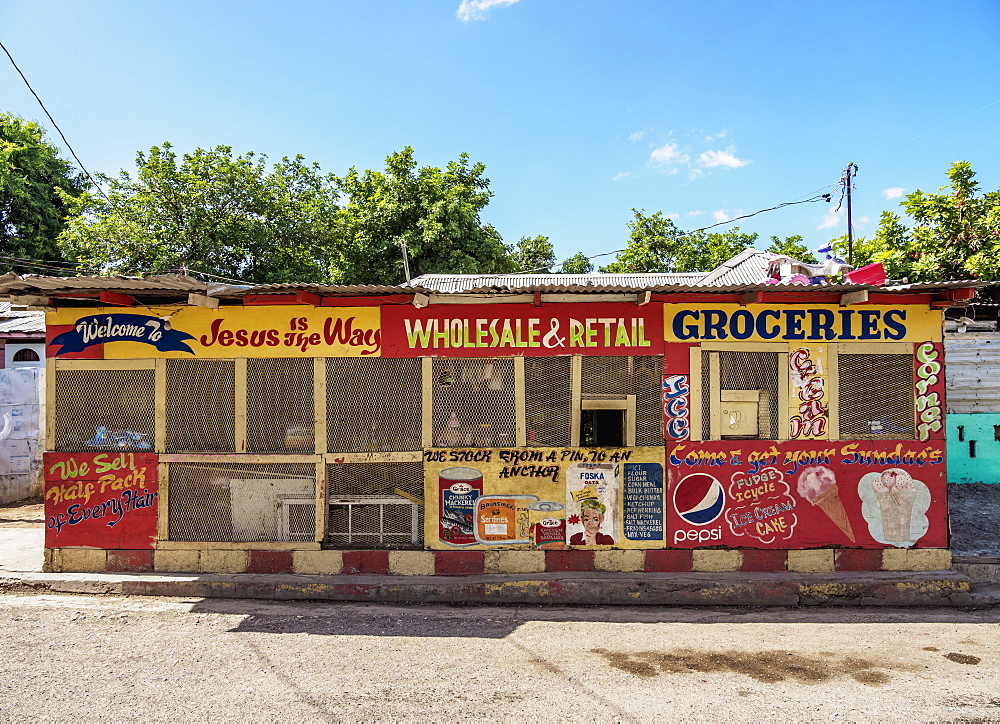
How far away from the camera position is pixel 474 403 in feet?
21.4

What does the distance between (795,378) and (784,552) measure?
1929 mm

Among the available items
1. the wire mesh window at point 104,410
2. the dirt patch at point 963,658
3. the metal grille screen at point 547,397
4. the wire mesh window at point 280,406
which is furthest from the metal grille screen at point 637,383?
the wire mesh window at point 104,410

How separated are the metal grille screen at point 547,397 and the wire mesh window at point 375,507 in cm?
145

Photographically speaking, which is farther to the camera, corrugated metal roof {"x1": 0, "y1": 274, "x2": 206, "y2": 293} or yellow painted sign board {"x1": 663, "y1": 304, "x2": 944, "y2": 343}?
yellow painted sign board {"x1": 663, "y1": 304, "x2": 944, "y2": 343}

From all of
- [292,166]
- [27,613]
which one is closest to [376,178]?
[292,166]

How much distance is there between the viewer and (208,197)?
18031 millimetres

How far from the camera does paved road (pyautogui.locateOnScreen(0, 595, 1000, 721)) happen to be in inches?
158

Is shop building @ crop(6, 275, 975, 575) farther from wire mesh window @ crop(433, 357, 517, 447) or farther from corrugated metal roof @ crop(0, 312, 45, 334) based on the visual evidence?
corrugated metal roof @ crop(0, 312, 45, 334)

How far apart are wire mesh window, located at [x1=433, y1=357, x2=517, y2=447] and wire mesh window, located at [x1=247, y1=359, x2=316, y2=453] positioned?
1476 millimetres

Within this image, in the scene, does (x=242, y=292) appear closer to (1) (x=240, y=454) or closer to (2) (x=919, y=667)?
(1) (x=240, y=454)

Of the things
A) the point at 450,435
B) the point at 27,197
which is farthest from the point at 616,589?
the point at 27,197

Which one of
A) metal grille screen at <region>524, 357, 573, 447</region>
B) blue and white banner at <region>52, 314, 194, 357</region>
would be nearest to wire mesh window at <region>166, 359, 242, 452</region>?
blue and white banner at <region>52, 314, 194, 357</region>

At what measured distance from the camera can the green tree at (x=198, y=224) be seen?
17.0 meters

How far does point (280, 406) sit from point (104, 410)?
2.06 metres
